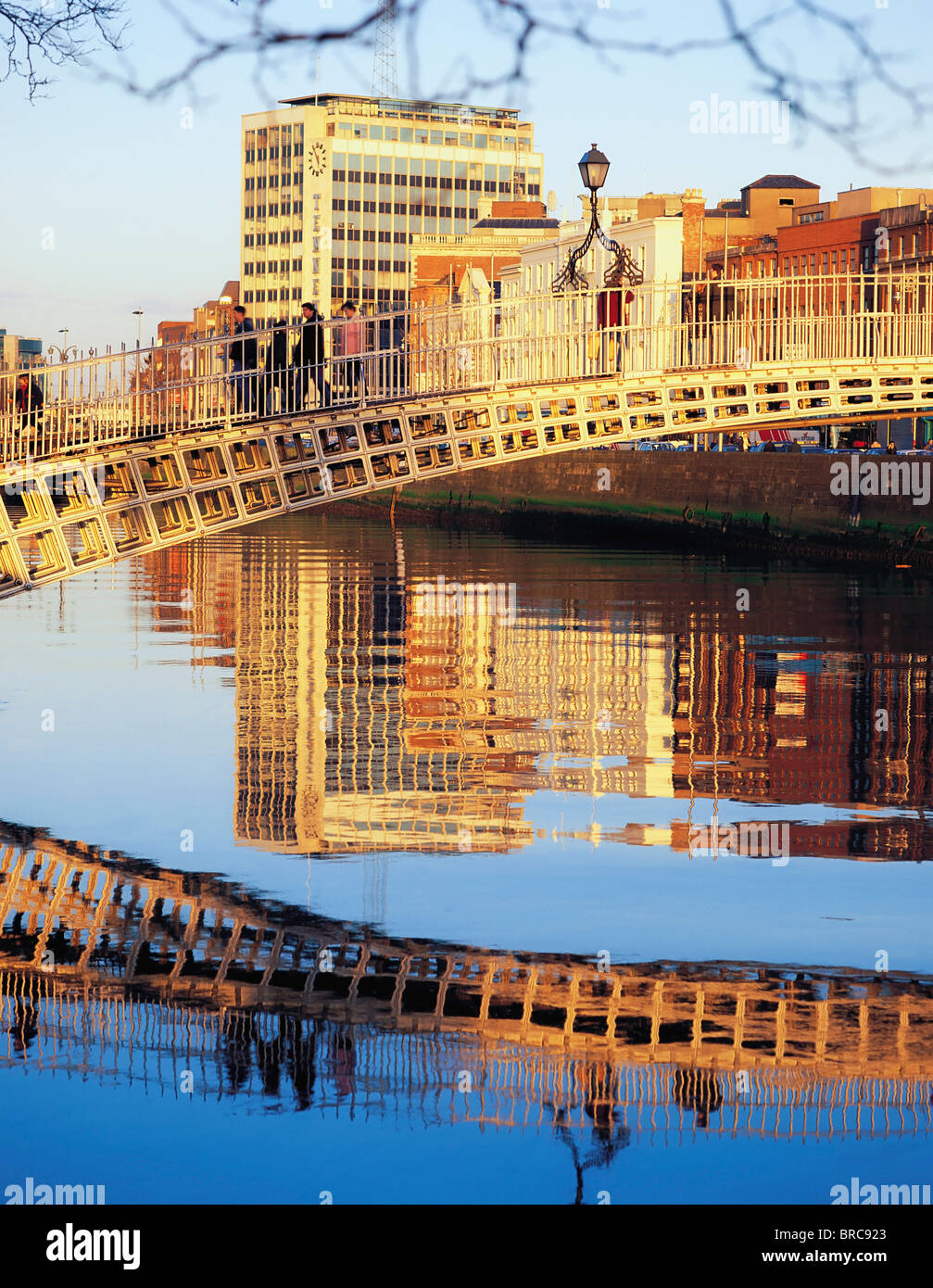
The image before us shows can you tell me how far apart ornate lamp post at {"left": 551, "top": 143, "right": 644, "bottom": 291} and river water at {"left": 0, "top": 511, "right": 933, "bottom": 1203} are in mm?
4863

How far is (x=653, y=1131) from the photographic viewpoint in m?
7.48

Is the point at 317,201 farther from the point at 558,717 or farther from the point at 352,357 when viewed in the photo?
the point at 558,717

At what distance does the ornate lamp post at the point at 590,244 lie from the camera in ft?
73.4

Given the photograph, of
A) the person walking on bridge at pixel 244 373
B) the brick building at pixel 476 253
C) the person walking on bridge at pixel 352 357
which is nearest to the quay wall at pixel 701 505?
the person walking on bridge at pixel 352 357

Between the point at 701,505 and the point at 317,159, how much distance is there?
5590 inches

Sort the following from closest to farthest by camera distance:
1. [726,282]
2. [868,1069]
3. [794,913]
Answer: [868,1069]
[794,913]
[726,282]

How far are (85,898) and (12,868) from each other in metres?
1.03

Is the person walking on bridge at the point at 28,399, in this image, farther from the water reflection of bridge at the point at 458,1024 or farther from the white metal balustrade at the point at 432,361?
the water reflection of bridge at the point at 458,1024

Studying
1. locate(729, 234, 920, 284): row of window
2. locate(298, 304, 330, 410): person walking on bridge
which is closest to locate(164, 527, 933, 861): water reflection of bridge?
locate(298, 304, 330, 410): person walking on bridge

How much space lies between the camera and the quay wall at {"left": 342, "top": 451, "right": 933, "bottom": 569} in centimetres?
4466

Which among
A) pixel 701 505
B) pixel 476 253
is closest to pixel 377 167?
pixel 476 253

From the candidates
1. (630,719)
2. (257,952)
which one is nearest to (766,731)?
(630,719)

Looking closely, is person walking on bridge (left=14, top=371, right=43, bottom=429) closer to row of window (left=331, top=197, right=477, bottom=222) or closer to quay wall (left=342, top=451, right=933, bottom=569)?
quay wall (left=342, top=451, right=933, bottom=569)
